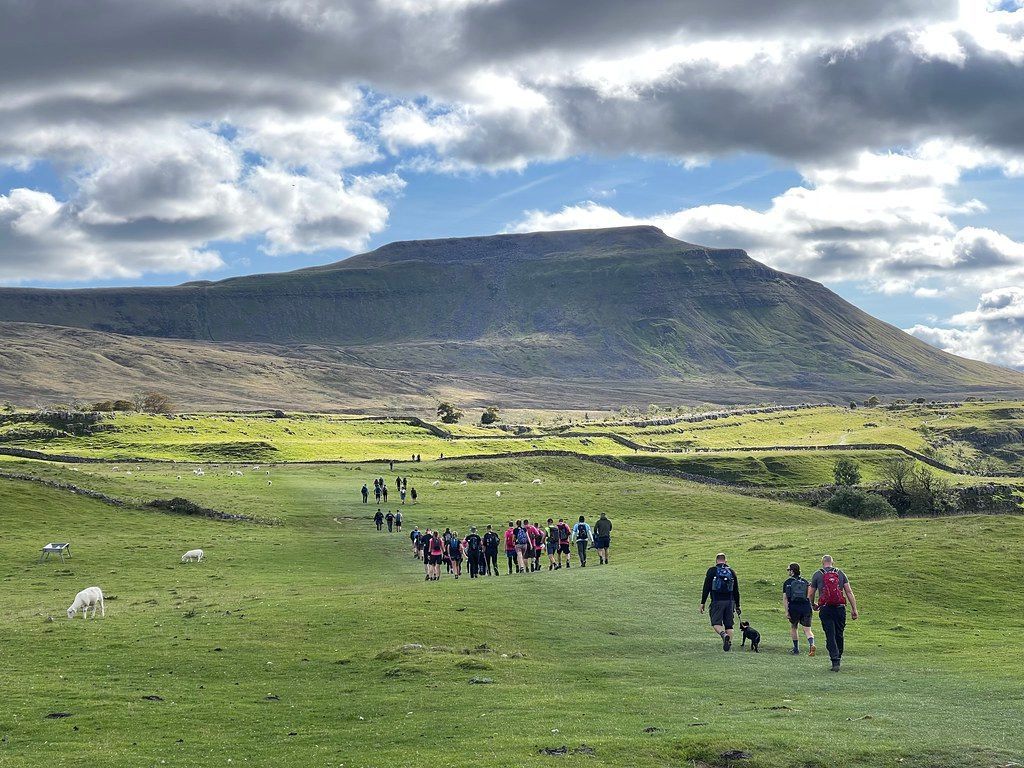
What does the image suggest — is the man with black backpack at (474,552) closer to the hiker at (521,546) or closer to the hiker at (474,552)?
the hiker at (474,552)

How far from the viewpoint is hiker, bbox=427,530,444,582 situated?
45062 mm

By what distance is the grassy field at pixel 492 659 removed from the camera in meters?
18.5

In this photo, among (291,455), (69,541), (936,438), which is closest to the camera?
(69,541)

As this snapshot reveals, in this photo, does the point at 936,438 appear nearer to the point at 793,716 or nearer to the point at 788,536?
the point at 788,536

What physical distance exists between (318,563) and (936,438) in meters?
152

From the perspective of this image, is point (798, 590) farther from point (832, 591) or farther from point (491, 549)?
point (491, 549)

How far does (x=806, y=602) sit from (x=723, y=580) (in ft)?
7.46

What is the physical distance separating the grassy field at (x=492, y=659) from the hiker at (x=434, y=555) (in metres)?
1.73

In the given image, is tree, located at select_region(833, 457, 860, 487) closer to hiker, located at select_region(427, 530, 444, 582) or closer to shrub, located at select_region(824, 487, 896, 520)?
shrub, located at select_region(824, 487, 896, 520)

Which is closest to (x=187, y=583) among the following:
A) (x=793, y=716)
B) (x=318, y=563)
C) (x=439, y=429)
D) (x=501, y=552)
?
(x=318, y=563)

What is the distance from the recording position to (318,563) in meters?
52.5

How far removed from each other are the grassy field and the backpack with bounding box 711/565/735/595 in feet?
5.72

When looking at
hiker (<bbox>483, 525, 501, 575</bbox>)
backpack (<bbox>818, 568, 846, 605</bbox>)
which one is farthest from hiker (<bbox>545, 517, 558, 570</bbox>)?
backpack (<bbox>818, 568, 846, 605</bbox>)

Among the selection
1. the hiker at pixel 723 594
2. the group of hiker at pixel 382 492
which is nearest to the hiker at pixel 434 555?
the hiker at pixel 723 594
